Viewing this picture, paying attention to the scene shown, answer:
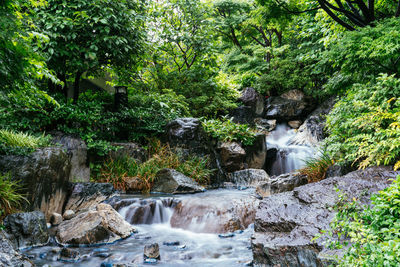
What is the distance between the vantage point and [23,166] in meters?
4.98

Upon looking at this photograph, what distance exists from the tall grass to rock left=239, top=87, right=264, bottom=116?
6.63 metres

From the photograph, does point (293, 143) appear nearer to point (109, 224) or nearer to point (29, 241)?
point (109, 224)

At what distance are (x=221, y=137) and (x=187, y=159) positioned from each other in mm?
1975

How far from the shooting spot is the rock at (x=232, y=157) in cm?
995

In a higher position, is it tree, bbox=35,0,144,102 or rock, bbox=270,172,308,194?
tree, bbox=35,0,144,102

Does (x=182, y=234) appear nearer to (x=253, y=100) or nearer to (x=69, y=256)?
(x=69, y=256)

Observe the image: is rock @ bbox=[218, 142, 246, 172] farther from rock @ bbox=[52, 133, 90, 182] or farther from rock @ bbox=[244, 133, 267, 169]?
rock @ bbox=[52, 133, 90, 182]

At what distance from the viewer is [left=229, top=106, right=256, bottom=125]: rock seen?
555 inches

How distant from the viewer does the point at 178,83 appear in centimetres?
1186

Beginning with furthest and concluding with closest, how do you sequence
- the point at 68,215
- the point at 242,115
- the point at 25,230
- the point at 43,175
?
1. the point at 242,115
2. the point at 68,215
3. the point at 43,175
4. the point at 25,230

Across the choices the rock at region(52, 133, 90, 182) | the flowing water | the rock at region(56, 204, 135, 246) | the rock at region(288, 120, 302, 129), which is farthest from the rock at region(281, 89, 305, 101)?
the rock at region(56, 204, 135, 246)

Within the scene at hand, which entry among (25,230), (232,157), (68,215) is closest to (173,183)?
(68,215)

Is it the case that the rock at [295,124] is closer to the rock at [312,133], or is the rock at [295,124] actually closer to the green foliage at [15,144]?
the rock at [312,133]

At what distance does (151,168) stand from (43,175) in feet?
10.6
